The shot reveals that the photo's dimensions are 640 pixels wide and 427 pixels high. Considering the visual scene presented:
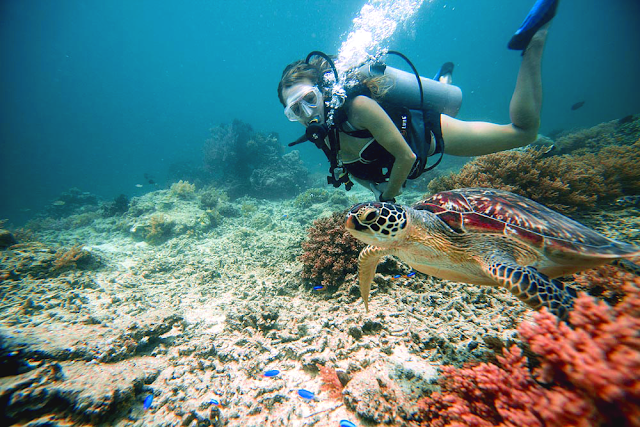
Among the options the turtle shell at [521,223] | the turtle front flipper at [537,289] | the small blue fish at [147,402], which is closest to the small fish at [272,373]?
the small blue fish at [147,402]

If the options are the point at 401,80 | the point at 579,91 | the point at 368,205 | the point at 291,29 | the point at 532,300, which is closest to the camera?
the point at 532,300

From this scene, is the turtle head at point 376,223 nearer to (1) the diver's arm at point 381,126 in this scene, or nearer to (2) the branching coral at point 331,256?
(1) the diver's arm at point 381,126

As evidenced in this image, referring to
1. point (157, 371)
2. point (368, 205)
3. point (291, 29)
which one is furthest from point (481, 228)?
point (291, 29)

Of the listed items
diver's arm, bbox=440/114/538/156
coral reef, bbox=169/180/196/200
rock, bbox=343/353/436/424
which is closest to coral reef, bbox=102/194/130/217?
coral reef, bbox=169/180/196/200

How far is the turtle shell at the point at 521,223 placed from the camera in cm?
187

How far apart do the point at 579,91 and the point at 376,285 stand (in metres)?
131

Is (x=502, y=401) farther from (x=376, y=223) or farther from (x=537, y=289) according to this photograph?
(x=376, y=223)

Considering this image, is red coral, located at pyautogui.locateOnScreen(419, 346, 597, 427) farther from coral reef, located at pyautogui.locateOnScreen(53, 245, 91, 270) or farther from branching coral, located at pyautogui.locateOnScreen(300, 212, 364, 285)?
coral reef, located at pyautogui.locateOnScreen(53, 245, 91, 270)

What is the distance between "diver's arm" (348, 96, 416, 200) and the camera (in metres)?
2.65

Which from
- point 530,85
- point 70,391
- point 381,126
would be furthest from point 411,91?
point 70,391

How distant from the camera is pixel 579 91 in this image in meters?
81.5

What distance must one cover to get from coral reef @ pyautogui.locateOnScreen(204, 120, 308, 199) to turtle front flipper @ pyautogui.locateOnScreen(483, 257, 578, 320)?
1089 centimetres

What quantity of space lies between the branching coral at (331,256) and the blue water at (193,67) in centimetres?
4494

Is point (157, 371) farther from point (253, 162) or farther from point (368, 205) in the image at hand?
point (253, 162)
